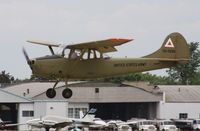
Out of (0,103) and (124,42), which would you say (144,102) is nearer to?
(0,103)

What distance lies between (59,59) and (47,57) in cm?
60

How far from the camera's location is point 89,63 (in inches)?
1431

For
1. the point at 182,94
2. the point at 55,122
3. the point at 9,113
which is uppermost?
the point at 182,94

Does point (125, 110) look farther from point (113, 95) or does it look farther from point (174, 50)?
point (174, 50)

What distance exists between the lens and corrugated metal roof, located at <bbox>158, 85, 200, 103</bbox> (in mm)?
96312

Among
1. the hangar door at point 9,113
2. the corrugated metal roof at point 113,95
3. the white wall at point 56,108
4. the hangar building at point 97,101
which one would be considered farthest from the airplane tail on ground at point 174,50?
the hangar door at point 9,113

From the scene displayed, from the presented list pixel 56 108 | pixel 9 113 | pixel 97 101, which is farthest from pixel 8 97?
pixel 97 101

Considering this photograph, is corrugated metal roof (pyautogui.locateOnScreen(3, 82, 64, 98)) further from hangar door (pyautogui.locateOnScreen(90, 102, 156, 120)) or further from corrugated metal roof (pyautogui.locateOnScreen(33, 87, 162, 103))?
hangar door (pyautogui.locateOnScreen(90, 102, 156, 120))

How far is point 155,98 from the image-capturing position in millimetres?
94312

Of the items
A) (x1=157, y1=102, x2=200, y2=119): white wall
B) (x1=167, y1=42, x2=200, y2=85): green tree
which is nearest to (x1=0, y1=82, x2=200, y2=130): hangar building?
(x1=157, y1=102, x2=200, y2=119): white wall

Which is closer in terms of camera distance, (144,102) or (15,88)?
(144,102)

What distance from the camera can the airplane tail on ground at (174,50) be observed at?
38737 mm

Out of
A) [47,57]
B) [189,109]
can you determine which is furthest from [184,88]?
[47,57]

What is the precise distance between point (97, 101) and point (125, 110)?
10571mm
